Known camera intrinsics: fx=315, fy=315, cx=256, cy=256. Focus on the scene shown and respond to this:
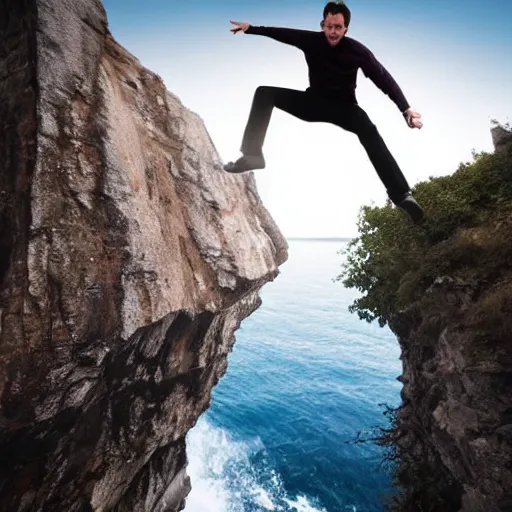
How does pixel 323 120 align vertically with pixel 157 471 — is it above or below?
above

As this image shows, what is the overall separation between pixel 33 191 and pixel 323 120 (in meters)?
6.86

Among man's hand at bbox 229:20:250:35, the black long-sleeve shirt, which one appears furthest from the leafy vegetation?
man's hand at bbox 229:20:250:35

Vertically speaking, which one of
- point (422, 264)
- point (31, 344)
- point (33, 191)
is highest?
point (33, 191)

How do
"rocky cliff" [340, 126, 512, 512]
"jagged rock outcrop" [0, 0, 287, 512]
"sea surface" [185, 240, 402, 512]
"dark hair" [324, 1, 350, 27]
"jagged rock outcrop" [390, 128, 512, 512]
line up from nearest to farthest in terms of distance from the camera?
1. "dark hair" [324, 1, 350, 27]
2. "jagged rock outcrop" [0, 0, 287, 512]
3. "jagged rock outcrop" [390, 128, 512, 512]
4. "rocky cliff" [340, 126, 512, 512]
5. "sea surface" [185, 240, 402, 512]

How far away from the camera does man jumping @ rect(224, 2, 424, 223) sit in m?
4.39

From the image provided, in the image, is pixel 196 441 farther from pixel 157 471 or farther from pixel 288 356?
pixel 288 356

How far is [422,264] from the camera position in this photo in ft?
49.3

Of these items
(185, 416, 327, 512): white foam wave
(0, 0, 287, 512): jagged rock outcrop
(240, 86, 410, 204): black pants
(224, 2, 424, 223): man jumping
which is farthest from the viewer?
(185, 416, 327, 512): white foam wave

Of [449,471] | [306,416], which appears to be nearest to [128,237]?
[449,471]

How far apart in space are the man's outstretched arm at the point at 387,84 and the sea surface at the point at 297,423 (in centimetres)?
2890

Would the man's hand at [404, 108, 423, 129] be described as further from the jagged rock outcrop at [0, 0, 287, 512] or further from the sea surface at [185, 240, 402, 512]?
the sea surface at [185, 240, 402, 512]

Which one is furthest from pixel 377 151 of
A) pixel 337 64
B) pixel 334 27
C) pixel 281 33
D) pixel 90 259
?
pixel 90 259

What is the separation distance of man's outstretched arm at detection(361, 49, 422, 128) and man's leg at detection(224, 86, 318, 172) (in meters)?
0.90

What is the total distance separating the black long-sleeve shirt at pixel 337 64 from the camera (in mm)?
4414
